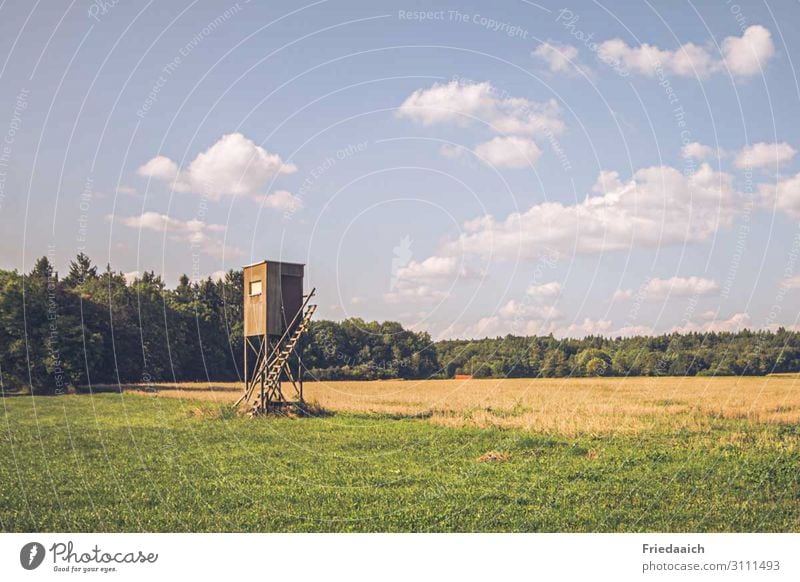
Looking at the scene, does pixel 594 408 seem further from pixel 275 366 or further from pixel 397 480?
pixel 397 480

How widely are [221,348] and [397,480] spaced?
242ft

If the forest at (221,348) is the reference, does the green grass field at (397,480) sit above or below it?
below

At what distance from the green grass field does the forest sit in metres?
29.5

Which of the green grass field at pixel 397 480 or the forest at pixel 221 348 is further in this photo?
the forest at pixel 221 348

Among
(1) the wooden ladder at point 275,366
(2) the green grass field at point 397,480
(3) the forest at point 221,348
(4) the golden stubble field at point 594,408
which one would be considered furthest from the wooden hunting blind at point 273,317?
(3) the forest at point 221,348

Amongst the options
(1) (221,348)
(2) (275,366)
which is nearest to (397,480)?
(2) (275,366)

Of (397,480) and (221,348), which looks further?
(221,348)

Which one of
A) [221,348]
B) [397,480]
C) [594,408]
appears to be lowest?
[397,480]

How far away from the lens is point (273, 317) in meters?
35.9

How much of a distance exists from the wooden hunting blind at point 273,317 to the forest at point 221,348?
22623 millimetres

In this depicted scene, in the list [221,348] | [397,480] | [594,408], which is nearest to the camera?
[397,480]

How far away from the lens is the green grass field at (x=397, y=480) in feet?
48.6

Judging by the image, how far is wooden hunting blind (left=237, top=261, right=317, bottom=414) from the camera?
35.1 m

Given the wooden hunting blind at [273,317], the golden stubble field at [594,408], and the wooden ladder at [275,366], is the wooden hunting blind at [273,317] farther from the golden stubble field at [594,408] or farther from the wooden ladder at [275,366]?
the golden stubble field at [594,408]
